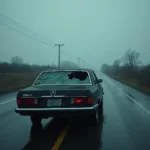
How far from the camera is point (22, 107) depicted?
665cm

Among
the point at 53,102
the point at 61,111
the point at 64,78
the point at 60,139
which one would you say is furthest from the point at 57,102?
the point at 64,78

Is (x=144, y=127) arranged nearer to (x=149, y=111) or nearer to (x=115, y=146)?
(x=115, y=146)

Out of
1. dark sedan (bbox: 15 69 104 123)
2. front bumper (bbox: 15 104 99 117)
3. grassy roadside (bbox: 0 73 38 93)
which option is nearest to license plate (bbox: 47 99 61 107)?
dark sedan (bbox: 15 69 104 123)

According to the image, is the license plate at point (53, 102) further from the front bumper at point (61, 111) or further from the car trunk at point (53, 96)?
the front bumper at point (61, 111)

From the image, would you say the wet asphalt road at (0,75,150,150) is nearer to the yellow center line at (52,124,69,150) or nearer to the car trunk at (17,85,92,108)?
the yellow center line at (52,124,69,150)

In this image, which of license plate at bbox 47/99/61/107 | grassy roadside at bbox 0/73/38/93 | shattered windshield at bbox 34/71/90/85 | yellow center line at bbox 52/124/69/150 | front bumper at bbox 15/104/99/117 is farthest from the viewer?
grassy roadside at bbox 0/73/38/93

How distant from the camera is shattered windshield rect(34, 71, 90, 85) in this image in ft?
25.4

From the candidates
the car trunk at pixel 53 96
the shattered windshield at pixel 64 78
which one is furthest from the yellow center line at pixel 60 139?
the shattered windshield at pixel 64 78

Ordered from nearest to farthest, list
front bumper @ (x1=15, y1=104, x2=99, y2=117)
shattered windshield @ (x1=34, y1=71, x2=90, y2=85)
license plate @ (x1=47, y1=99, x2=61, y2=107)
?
front bumper @ (x1=15, y1=104, x2=99, y2=117)
license plate @ (x1=47, y1=99, x2=61, y2=107)
shattered windshield @ (x1=34, y1=71, x2=90, y2=85)

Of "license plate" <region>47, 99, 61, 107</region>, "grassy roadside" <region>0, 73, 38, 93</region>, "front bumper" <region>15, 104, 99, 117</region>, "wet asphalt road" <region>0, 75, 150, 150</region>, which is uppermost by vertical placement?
"license plate" <region>47, 99, 61, 107</region>

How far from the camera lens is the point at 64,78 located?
7.84 m

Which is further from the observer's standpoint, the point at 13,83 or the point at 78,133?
the point at 13,83

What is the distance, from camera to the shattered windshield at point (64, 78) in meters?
7.74

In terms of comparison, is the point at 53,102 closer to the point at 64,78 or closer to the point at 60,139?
the point at 60,139
